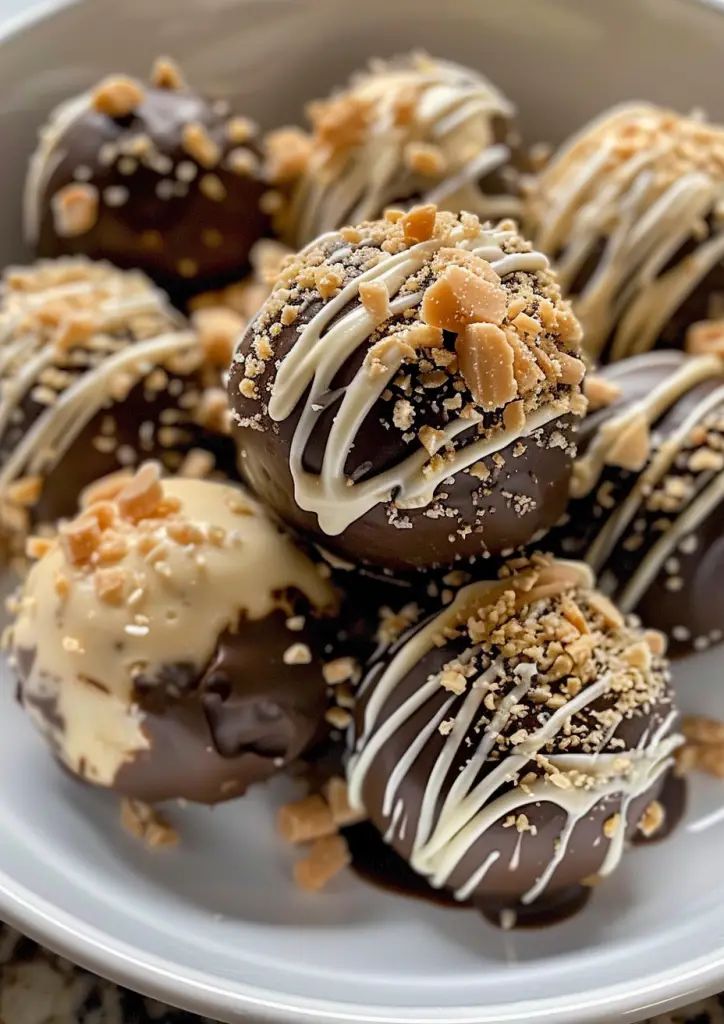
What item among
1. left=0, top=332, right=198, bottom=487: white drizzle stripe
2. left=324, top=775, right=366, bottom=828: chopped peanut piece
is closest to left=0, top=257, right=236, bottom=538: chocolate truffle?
left=0, top=332, right=198, bottom=487: white drizzle stripe

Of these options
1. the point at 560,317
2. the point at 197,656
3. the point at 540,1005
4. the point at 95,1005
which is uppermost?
the point at 560,317

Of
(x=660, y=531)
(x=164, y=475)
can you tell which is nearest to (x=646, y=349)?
(x=660, y=531)

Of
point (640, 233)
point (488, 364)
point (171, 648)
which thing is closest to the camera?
point (488, 364)

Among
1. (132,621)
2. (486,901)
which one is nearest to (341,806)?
(486,901)

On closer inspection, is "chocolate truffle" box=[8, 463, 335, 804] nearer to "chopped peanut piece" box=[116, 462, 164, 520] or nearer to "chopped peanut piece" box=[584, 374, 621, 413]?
"chopped peanut piece" box=[116, 462, 164, 520]

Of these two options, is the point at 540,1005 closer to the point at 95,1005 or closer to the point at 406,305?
the point at 95,1005

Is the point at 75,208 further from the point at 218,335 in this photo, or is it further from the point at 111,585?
the point at 111,585
